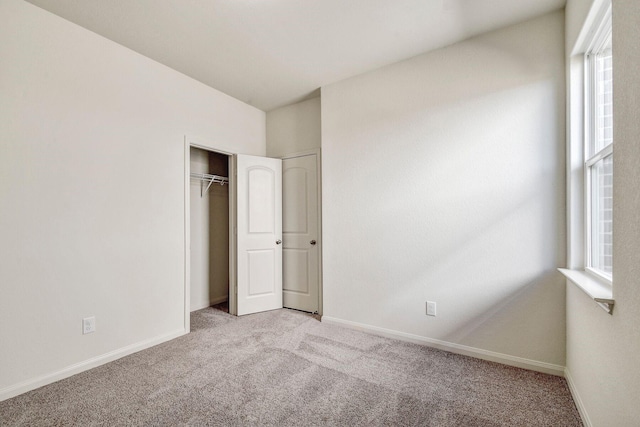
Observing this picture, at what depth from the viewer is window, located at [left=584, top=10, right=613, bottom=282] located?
1644 mm

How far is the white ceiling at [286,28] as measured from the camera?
6.85 feet

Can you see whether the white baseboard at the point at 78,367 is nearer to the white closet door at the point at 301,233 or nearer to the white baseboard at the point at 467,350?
the white closet door at the point at 301,233

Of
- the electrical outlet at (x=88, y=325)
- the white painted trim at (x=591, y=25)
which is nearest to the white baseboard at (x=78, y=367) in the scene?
the electrical outlet at (x=88, y=325)

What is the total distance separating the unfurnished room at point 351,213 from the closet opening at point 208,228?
765 millimetres

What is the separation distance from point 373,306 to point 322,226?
1.03 metres

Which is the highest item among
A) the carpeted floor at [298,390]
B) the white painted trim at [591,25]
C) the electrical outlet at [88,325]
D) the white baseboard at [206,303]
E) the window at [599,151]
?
the white painted trim at [591,25]

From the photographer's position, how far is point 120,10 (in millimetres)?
2123

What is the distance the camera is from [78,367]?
2.22 m

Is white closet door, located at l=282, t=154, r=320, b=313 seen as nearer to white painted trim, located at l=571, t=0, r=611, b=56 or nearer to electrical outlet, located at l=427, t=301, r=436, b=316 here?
electrical outlet, located at l=427, t=301, r=436, b=316

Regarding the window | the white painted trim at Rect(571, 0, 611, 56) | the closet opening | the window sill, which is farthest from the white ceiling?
the window sill

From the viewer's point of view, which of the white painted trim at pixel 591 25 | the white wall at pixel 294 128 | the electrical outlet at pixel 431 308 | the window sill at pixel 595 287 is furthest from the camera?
the white wall at pixel 294 128

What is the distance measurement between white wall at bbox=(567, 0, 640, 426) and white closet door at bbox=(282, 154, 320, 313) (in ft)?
8.68

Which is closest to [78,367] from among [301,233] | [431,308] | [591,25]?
[301,233]

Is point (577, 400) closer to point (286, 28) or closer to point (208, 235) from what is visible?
point (286, 28)
